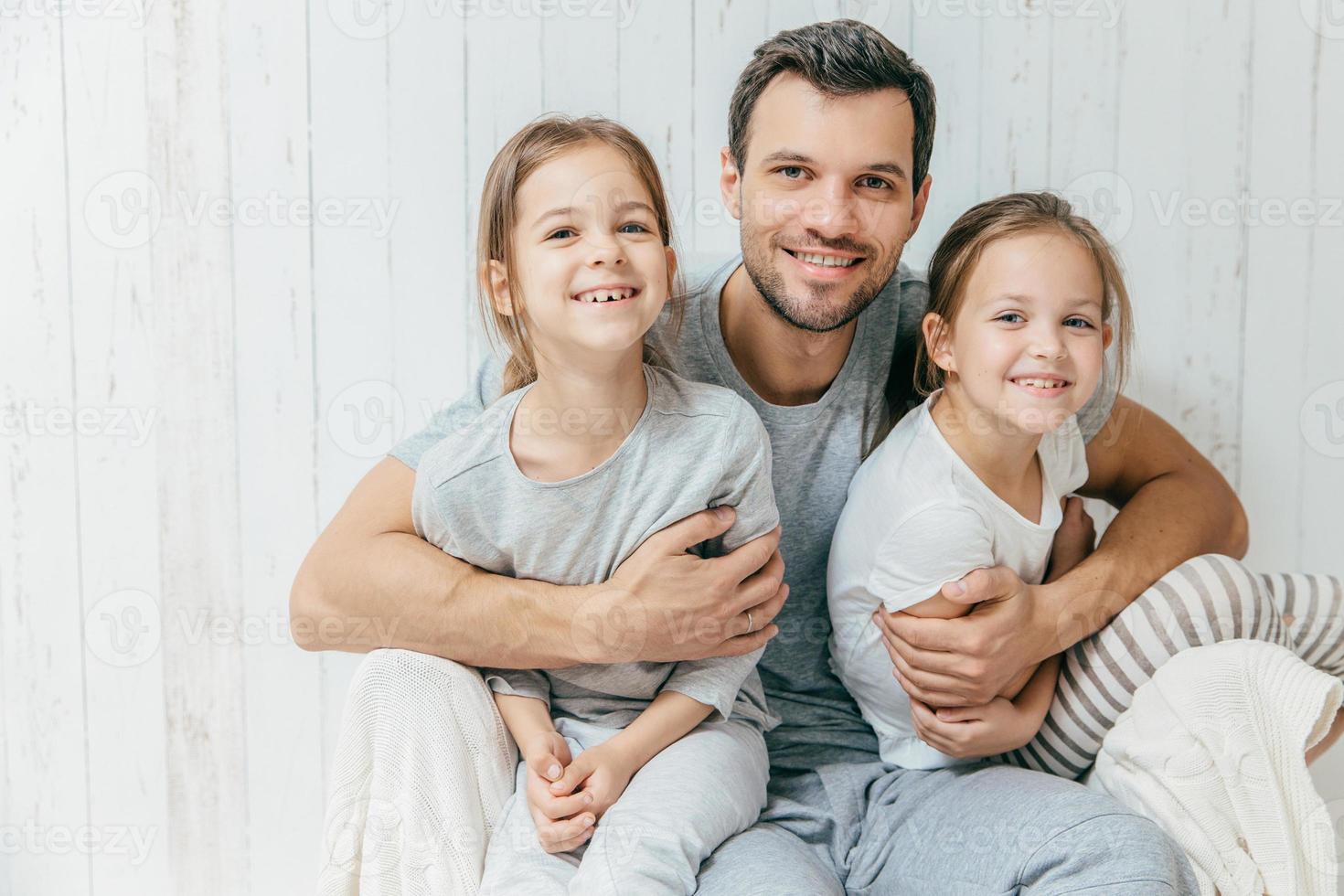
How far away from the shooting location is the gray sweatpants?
3.77ft

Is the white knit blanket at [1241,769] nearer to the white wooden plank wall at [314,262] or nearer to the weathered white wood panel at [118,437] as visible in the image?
the white wooden plank wall at [314,262]

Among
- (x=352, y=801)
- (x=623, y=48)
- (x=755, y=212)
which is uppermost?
(x=623, y=48)

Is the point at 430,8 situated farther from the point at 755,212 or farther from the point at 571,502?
the point at 571,502

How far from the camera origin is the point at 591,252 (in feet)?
4.12

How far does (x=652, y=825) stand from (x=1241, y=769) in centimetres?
67

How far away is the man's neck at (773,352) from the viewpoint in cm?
154

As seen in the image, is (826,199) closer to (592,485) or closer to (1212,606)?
(592,485)

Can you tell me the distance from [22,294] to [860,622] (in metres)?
1.52

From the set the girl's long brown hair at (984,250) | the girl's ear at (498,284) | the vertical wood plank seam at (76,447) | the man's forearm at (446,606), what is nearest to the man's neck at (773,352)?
the girl's long brown hair at (984,250)

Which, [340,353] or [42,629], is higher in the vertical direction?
[340,353]

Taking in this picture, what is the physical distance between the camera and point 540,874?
120 cm

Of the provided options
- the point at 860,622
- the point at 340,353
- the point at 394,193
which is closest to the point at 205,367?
the point at 340,353

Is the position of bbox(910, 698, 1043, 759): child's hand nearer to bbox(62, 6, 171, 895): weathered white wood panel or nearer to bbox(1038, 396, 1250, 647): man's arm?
bbox(1038, 396, 1250, 647): man's arm

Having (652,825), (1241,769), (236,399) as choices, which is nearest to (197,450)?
(236,399)
